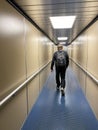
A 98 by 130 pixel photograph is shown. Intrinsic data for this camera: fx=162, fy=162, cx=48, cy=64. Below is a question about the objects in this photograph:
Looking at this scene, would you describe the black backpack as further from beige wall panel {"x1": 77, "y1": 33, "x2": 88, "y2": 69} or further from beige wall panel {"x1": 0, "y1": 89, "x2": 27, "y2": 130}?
beige wall panel {"x1": 0, "y1": 89, "x2": 27, "y2": 130}

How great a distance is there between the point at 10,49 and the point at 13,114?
1016 millimetres

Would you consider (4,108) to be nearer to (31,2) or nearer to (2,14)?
(2,14)

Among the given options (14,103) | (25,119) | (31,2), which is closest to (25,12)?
(31,2)

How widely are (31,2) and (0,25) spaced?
2.48 ft

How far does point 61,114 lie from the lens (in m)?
3.65

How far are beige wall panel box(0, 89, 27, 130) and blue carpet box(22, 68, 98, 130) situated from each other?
0.29m

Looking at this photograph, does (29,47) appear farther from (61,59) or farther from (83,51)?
(83,51)

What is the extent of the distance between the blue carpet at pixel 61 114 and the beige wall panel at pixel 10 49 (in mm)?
968

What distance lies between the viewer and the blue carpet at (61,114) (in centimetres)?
309

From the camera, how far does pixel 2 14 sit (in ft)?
6.91

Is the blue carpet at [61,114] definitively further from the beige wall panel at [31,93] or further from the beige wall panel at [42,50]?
the beige wall panel at [42,50]

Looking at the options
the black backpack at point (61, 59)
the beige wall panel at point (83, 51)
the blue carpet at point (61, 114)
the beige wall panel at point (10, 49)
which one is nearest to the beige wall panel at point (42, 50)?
the black backpack at point (61, 59)

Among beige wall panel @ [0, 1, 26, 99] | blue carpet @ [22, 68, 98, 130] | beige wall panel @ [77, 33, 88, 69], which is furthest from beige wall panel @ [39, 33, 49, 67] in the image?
beige wall panel @ [0, 1, 26, 99]

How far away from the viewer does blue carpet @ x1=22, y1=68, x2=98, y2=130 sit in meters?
3.09
